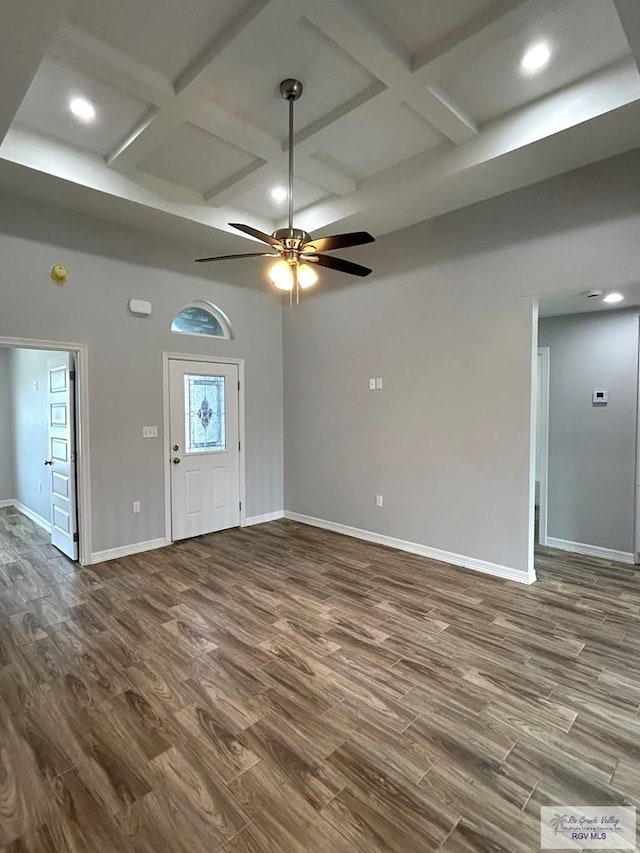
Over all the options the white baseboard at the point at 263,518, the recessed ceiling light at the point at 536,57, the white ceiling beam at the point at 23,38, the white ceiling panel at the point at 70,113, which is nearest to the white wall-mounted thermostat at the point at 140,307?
the white ceiling panel at the point at 70,113

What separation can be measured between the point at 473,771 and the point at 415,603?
60.1 inches

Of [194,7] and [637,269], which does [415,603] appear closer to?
[637,269]

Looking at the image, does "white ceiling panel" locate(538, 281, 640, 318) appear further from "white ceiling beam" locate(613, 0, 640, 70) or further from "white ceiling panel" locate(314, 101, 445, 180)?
"white ceiling panel" locate(314, 101, 445, 180)

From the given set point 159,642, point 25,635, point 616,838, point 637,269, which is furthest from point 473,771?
point 637,269

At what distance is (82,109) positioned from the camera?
9.64ft

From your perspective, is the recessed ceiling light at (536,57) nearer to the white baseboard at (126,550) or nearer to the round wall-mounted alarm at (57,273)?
the round wall-mounted alarm at (57,273)

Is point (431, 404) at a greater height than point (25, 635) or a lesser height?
greater

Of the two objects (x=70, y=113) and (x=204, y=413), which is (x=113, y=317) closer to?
(x=204, y=413)

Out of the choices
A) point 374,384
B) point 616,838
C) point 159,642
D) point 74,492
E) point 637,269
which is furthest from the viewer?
point 374,384

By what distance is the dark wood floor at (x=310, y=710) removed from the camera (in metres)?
1.57

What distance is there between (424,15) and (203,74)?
1307 mm

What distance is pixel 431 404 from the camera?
13.9ft

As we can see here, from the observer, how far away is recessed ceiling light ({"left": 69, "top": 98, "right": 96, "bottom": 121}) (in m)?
2.86

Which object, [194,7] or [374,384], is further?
[374,384]
